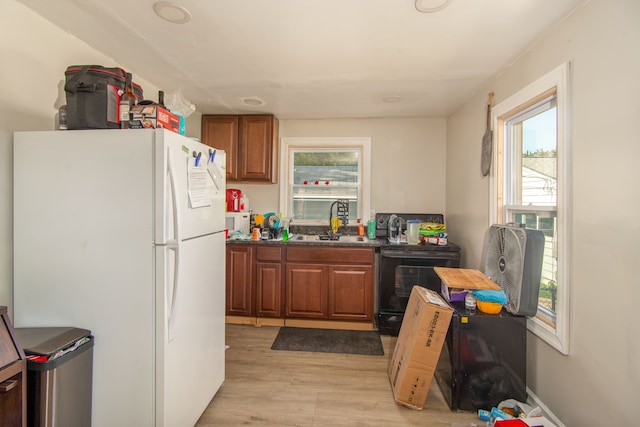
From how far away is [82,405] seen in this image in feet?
4.31

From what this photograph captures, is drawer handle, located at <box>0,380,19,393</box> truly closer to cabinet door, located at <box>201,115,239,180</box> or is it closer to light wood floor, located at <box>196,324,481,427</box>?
light wood floor, located at <box>196,324,481,427</box>

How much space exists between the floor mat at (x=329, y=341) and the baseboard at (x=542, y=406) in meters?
1.08

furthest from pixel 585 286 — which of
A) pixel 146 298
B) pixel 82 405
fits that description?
pixel 82 405

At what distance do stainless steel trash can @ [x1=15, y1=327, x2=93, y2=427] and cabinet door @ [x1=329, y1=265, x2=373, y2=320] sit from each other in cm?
206

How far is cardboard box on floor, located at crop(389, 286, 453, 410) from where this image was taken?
70.8 inches

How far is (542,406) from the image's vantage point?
1733mm

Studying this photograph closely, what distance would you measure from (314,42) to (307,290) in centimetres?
226

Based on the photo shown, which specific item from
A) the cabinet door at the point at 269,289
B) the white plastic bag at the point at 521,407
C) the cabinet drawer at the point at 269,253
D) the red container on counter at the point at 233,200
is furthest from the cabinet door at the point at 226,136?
the white plastic bag at the point at 521,407

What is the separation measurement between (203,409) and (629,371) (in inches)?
85.6

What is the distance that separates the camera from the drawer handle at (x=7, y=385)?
1020 mm

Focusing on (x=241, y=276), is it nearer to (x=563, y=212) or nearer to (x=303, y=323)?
(x=303, y=323)

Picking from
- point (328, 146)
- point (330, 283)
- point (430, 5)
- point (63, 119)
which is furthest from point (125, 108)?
point (328, 146)

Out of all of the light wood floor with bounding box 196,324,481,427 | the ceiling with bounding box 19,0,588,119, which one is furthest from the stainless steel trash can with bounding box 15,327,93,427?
the ceiling with bounding box 19,0,588,119

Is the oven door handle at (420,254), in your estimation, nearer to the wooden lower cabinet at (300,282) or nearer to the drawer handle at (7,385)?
the wooden lower cabinet at (300,282)
